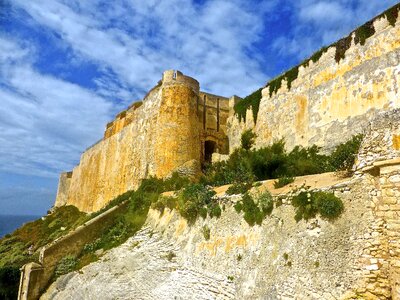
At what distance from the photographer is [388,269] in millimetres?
7246

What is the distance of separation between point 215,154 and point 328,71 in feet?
32.3

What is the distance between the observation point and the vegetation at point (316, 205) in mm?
8547

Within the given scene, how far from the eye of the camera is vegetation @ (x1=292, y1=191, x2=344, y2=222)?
28.0 feet

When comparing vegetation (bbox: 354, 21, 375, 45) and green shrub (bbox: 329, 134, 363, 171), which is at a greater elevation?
vegetation (bbox: 354, 21, 375, 45)

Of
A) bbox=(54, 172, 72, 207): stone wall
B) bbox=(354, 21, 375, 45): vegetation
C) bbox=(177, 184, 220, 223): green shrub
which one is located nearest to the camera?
bbox=(177, 184, 220, 223): green shrub

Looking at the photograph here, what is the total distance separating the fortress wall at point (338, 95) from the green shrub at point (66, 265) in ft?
44.0

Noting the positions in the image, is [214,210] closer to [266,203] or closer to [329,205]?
[266,203]

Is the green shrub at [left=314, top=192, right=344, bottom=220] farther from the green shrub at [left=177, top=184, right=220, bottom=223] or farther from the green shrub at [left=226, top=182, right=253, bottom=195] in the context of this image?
the green shrub at [left=177, top=184, right=220, bottom=223]

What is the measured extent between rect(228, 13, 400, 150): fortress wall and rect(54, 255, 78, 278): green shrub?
44.0 feet

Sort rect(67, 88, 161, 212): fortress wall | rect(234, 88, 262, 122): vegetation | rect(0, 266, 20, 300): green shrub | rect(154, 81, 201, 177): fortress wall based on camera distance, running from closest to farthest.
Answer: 1. rect(0, 266, 20, 300): green shrub
2. rect(154, 81, 201, 177): fortress wall
3. rect(234, 88, 262, 122): vegetation
4. rect(67, 88, 161, 212): fortress wall

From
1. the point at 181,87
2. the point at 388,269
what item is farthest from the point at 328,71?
the point at 388,269

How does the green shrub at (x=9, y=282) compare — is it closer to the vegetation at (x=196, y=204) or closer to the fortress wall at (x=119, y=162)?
the fortress wall at (x=119, y=162)

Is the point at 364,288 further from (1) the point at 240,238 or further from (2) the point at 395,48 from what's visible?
(2) the point at 395,48

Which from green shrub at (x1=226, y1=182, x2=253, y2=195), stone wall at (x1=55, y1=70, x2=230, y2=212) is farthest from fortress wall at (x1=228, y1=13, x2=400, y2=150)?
green shrub at (x1=226, y1=182, x2=253, y2=195)
